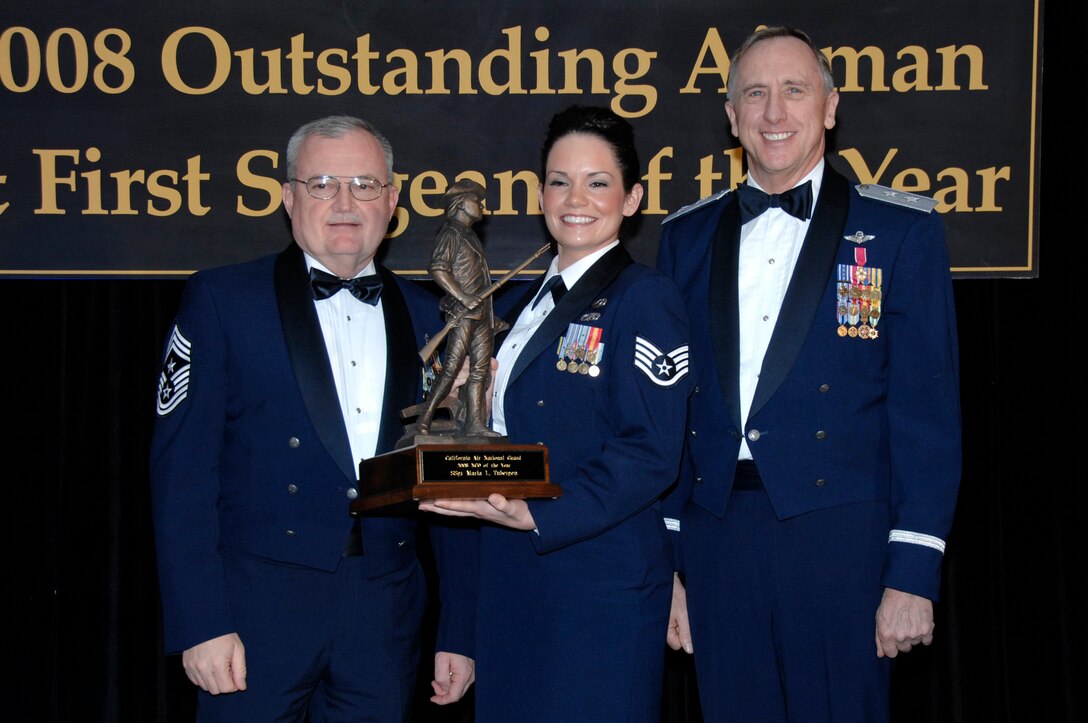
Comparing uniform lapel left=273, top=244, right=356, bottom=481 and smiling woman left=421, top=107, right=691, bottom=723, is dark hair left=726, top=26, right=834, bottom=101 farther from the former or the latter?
uniform lapel left=273, top=244, right=356, bottom=481

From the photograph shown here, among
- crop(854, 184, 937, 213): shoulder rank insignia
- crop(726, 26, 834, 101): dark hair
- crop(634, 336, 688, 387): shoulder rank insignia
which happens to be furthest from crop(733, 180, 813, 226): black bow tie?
crop(634, 336, 688, 387): shoulder rank insignia

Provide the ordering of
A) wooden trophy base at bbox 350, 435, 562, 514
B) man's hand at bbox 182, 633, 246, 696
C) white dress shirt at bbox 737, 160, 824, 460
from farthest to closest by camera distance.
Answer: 1. white dress shirt at bbox 737, 160, 824, 460
2. man's hand at bbox 182, 633, 246, 696
3. wooden trophy base at bbox 350, 435, 562, 514

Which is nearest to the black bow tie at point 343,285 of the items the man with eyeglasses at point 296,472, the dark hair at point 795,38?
the man with eyeglasses at point 296,472

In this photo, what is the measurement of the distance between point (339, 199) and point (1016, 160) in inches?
84.2

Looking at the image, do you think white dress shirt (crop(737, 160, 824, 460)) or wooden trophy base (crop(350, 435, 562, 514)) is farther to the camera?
white dress shirt (crop(737, 160, 824, 460))

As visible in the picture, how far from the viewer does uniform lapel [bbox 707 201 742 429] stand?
8.82ft

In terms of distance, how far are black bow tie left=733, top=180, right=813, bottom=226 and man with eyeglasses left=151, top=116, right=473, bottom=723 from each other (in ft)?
2.68

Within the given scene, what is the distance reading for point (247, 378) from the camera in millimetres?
2723

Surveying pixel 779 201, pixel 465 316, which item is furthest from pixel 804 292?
pixel 465 316

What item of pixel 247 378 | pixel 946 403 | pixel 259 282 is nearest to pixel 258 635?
pixel 247 378

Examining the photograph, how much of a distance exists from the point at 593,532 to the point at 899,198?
1.03 m

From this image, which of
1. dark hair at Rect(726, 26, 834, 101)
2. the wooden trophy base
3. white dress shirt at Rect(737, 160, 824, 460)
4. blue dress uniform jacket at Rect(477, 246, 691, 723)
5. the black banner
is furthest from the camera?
the black banner

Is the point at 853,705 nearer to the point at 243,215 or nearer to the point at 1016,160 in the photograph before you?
the point at 1016,160

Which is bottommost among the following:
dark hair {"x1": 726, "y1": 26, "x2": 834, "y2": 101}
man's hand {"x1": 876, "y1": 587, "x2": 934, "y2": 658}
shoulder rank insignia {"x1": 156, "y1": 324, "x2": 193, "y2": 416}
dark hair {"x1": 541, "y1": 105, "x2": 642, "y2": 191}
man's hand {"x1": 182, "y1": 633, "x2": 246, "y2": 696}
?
man's hand {"x1": 182, "y1": 633, "x2": 246, "y2": 696}
